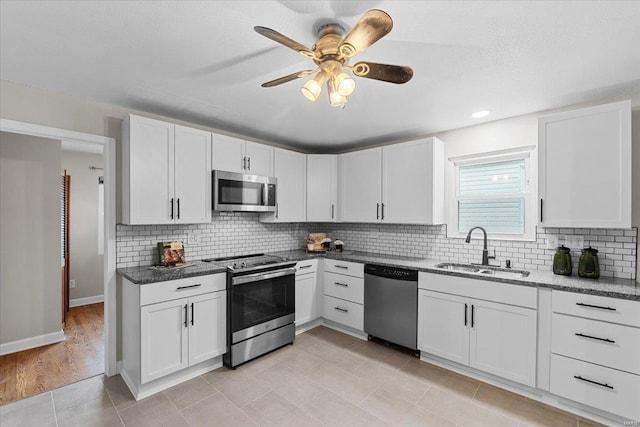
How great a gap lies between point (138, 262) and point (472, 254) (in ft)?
11.1

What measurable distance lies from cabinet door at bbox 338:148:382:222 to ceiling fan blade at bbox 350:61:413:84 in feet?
7.04

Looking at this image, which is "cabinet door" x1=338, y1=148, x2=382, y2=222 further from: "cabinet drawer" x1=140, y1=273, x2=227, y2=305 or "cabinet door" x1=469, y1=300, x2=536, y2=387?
"cabinet drawer" x1=140, y1=273, x2=227, y2=305

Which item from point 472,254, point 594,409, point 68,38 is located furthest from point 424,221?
point 68,38

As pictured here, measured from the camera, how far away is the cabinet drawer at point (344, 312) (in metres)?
3.40

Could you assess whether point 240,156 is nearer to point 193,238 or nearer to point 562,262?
point 193,238

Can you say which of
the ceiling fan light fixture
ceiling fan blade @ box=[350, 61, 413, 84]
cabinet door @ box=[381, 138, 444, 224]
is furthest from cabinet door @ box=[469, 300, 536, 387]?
the ceiling fan light fixture

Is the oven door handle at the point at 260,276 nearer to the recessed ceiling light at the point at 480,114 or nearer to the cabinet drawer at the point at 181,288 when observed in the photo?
the cabinet drawer at the point at 181,288

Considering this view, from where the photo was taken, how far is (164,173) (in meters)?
2.71

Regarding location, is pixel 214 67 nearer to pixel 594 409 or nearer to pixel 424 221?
pixel 424 221

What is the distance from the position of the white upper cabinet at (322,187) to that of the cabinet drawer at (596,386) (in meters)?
2.72

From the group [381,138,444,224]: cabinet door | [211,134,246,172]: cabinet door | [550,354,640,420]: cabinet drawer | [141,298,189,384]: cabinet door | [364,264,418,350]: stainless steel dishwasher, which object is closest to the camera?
[550,354,640,420]: cabinet drawer

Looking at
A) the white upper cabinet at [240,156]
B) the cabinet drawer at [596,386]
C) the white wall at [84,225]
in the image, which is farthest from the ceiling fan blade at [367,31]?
the white wall at [84,225]

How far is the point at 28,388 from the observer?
2414mm

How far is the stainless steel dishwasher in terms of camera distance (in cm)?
296
